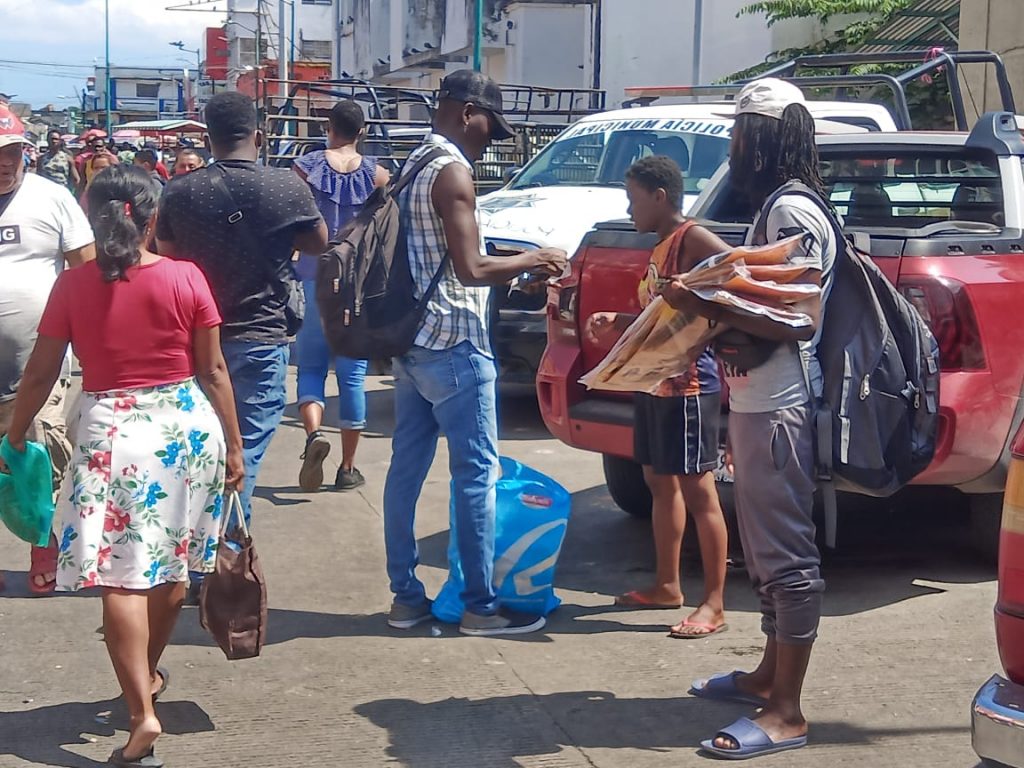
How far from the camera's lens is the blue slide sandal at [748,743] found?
155 inches

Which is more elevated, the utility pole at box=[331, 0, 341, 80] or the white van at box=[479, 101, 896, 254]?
the utility pole at box=[331, 0, 341, 80]

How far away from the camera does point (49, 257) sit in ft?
17.5

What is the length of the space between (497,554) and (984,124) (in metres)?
2.83

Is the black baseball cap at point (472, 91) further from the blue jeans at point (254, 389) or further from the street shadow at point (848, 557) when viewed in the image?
the street shadow at point (848, 557)

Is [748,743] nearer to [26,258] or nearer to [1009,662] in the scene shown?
[1009,662]

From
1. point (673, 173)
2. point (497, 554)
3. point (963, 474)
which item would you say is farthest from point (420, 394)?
point (963, 474)

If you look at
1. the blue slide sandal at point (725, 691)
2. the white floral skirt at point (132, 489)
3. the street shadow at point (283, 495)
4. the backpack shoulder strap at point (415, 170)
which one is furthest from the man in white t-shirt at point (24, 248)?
the blue slide sandal at point (725, 691)

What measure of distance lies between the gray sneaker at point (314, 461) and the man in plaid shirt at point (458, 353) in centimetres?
180

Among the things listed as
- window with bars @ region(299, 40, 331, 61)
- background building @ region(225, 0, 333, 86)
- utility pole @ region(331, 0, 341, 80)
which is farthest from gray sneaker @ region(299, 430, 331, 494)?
window with bars @ region(299, 40, 331, 61)

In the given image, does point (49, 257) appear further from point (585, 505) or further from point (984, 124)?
point (984, 124)

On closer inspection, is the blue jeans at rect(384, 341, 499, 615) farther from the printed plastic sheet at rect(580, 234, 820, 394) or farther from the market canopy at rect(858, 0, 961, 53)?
the market canopy at rect(858, 0, 961, 53)

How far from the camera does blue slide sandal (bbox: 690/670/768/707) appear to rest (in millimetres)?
4312

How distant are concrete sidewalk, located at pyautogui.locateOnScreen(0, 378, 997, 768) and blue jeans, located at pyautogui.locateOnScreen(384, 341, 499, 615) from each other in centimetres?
23

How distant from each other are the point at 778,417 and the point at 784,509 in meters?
0.26
